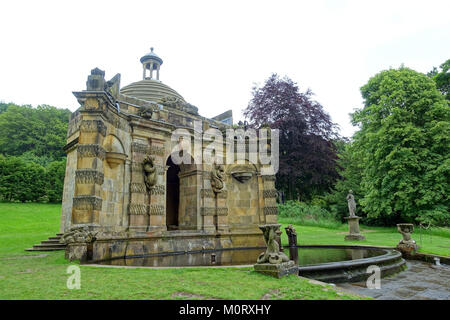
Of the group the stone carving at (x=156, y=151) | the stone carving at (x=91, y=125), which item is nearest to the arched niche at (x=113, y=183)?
the stone carving at (x=91, y=125)

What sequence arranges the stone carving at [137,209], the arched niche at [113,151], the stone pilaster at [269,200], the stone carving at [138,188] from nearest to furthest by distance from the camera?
1. the arched niche at [113,151]
2. the stone carving at [137,209]
3. the stone carving at [138,188]
4. the stone pilaster at [269,200]

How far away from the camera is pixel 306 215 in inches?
1166

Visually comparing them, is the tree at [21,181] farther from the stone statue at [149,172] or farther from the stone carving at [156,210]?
the stone carving at [156,210]

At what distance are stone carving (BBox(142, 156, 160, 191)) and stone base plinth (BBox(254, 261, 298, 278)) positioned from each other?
6.76m

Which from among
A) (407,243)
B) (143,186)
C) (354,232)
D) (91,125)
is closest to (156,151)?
(143,186)

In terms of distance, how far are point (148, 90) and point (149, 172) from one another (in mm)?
8090

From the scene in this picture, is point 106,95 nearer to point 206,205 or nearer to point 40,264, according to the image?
point 40,264

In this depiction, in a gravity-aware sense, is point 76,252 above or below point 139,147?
below

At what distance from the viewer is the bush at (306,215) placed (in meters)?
27.8

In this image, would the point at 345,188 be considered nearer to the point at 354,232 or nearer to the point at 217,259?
the point at 354,232

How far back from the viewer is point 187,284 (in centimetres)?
505

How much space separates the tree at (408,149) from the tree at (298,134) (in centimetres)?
536

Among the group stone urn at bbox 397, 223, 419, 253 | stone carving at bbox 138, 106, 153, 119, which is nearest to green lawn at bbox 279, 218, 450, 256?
stone urn at bbox 397, 223, 419, 253
